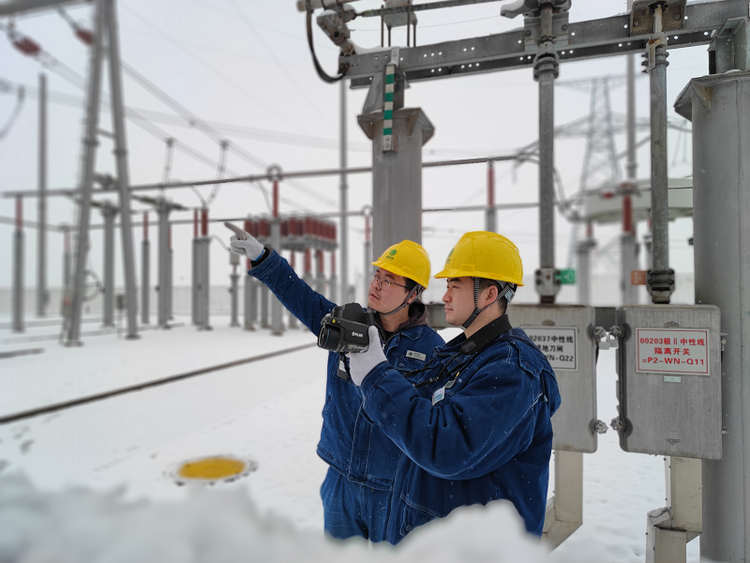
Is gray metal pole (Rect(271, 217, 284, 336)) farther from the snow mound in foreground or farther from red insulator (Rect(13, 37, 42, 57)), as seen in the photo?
the snow mound in foreground

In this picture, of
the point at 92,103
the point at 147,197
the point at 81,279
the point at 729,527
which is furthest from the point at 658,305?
the point at 147,197

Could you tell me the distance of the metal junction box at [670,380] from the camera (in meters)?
2.03

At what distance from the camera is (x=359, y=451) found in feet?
6.08

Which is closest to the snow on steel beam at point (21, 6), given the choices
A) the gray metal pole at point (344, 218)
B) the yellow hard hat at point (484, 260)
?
the yellow hard hat at point (484, 260)

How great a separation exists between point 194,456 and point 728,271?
3591 millimetres

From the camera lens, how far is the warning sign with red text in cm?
205

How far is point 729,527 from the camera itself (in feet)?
6.42

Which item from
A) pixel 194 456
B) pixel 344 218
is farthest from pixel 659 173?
pixel 344 218

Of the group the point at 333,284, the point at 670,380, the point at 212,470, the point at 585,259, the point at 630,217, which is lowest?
the point at 212,470

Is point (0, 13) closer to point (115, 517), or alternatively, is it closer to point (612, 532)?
point (115, 517)

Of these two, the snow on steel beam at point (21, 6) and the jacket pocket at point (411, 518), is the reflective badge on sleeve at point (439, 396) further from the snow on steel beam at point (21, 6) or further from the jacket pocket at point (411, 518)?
the snow on steel beam at point (21, 6)

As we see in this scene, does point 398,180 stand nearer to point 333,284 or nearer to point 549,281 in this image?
point 549,281

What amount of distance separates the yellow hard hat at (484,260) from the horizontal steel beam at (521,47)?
1.40m

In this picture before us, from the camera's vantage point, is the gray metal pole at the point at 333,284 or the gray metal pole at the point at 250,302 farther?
the gray metal pole at the point at 333,284
